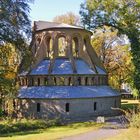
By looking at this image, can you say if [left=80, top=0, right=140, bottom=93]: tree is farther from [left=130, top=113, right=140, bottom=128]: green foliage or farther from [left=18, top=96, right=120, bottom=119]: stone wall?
A: [left=130, top=113, right=140, bottom=128]: green foliage

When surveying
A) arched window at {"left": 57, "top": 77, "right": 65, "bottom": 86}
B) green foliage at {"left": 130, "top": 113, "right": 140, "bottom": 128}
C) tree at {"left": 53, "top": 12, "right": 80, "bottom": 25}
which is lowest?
green foliage at {"left": 130, "top": 113, "right": 140, "bottom": 128}

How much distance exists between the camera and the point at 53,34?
186ft

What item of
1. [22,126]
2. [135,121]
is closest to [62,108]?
[22,126]

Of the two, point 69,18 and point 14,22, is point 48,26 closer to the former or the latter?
point 14,22

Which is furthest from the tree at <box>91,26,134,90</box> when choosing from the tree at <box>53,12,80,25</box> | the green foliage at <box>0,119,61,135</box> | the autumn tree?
the green foliage at <box>0,119,61,135</box>

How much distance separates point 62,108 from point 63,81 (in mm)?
4711

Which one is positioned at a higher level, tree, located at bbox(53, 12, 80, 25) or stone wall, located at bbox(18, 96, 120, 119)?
tree, located at bbox(53, 12, 80, 25)

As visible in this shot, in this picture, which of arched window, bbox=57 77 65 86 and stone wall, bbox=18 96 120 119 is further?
arched window, bbox=57 77 65 86

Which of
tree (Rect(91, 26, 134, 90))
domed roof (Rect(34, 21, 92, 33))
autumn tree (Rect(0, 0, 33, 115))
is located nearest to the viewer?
autumn tree (Rect(0, 0, 33, 115))

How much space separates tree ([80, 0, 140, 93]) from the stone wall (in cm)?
768

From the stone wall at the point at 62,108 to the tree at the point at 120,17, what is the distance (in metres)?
7.68

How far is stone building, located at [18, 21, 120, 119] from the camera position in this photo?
5209 cm

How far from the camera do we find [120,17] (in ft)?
186

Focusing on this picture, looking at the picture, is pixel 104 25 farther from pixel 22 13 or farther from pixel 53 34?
pixel 22 13
